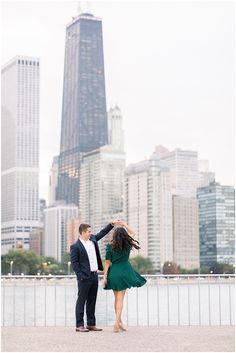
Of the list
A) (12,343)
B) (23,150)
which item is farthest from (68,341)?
(23,150)

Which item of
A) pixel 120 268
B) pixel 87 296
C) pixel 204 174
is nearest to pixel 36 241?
pixel 204 174

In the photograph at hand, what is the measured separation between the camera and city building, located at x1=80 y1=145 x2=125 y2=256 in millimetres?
163875

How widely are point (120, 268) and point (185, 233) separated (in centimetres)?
13827

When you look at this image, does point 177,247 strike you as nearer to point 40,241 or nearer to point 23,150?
point 40,241

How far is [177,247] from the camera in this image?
14288 centimetres

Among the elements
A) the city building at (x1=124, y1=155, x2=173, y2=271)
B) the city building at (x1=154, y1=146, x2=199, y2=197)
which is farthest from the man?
the city building at (x1=154, y1=146, x2=199, y2=197)

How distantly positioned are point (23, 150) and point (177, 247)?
5692 cm

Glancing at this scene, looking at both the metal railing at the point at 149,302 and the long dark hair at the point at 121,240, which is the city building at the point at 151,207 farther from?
the long dark hair at the point at 121,240

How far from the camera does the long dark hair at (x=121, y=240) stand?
340 inches

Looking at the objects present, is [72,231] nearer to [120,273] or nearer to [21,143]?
[21,143]

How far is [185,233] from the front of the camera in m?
146

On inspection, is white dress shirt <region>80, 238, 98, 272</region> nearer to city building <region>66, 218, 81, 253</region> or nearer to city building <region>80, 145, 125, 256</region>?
city building <region>66, 218, 81, 253</region>

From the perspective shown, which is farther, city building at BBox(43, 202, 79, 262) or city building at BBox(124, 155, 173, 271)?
city building at BBox(43, 202, 79, 262)

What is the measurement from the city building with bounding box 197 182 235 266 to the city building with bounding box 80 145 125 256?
18.8 meters
